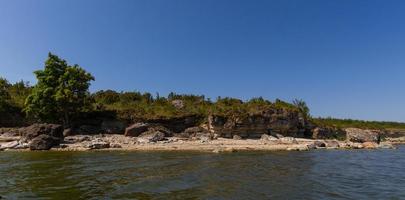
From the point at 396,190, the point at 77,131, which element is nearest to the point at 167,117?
the point at 77,131

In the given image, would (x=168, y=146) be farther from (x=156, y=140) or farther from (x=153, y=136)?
(x=153, y=136)

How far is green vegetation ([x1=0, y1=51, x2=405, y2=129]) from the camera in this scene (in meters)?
53.9

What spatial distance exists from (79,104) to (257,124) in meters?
27.1

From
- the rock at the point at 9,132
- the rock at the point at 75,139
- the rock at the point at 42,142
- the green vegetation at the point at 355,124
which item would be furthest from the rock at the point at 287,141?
the rock at the point at 9,132

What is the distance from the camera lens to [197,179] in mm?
20906

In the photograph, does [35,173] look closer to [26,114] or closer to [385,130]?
[26,114]

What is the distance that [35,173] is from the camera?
906 inches

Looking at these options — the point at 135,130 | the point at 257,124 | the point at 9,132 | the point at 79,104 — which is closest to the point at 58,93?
the point at 79,104

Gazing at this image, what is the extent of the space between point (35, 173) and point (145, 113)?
35825 mm

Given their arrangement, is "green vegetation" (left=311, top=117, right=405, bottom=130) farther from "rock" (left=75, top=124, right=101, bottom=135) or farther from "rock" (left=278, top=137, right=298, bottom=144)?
"rock" (left=75, top=124, right=101, bottom=135)

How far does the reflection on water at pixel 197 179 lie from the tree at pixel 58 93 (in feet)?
80.4

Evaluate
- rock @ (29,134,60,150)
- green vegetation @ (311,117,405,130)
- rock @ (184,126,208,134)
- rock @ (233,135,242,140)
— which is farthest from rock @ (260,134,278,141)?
green vegetation @ (311,117,405,130)

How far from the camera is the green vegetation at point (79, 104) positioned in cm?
5388

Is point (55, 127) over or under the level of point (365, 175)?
over
